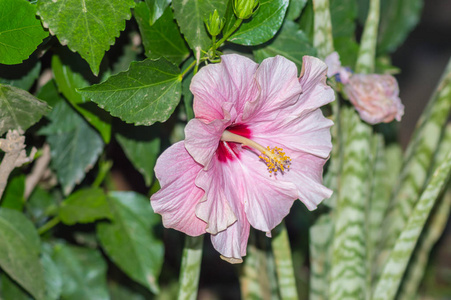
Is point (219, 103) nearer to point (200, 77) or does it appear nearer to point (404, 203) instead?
point (200, 77)

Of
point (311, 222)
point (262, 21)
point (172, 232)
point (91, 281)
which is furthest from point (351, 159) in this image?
point (172, 232)

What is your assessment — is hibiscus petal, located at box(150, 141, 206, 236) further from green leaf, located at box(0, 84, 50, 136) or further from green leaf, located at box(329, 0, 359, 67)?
green leaf, located at box(329, 0, 359, 67)

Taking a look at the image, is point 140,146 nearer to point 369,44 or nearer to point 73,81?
point 73,81

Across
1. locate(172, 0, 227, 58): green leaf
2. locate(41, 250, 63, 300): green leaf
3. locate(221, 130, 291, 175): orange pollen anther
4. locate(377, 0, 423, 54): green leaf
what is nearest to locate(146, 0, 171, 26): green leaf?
locate(172, 0, 227, 58): green leaf

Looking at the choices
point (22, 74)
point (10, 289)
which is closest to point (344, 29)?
point (22, 74)

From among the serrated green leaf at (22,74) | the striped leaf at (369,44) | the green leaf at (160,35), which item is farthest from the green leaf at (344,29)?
the serrated green leaf at (22,74)

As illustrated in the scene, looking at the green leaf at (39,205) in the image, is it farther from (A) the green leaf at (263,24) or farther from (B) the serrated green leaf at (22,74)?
(A) the green leaf at (263,24)
